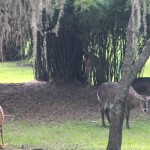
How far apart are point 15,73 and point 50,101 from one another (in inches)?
500

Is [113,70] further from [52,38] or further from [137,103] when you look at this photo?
[137,103]

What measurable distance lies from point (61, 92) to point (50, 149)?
7557mm

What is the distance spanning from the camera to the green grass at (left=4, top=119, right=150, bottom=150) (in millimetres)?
10820

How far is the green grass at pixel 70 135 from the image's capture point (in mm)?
10820

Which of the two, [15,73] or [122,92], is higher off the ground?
[122,92]

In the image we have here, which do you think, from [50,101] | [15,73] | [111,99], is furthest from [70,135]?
[15,73]

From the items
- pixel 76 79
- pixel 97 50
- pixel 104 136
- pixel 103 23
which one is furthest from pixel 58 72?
pixel 104 136

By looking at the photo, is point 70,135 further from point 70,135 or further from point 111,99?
point 111,99

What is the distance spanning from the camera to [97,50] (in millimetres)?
18141

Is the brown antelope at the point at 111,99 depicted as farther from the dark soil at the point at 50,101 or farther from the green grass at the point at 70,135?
the dark soil at the point at 50,101

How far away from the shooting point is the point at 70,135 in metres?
12.1

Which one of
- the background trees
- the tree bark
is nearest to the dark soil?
the background trees

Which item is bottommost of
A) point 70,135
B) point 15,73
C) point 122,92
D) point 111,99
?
point 15,73

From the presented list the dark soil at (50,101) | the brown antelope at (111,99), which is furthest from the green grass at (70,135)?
the dark soil at (50,101)
